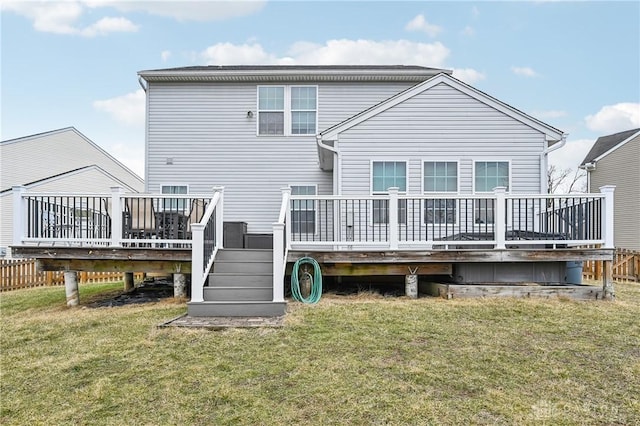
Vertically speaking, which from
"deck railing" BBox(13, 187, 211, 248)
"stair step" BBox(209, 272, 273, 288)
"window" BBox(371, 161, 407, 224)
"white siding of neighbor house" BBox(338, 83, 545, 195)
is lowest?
"stair step" BBox(209, 272, 273, 288)

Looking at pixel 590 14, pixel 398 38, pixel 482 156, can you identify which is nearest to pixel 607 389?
pixel 482 156

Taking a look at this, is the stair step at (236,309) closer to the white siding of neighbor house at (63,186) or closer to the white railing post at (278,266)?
the white railing post at (278,266)

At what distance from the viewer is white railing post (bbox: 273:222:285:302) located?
20.2 feet

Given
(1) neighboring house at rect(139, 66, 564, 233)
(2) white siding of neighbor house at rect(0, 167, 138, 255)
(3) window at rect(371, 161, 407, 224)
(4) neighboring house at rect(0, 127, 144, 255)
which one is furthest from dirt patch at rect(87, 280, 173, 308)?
(4) neighboring house at rect(0, 127, 144, 255)

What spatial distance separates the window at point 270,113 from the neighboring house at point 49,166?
9.58 metres

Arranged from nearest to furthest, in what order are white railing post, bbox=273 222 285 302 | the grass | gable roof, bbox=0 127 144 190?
the grass, white railing post, bbox=273 222 285 302, gable roof, bbox=0 127 144 190

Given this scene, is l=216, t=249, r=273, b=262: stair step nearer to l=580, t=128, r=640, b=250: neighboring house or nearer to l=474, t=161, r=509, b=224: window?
l=474, t=161, r=509, b=224: window

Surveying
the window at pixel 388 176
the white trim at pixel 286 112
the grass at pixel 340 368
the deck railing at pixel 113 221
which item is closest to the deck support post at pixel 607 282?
the grass at pixel 340 368

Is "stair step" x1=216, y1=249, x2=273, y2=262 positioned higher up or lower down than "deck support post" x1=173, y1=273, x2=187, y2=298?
higher up

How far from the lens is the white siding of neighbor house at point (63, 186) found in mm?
17547

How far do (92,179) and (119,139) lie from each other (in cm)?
787

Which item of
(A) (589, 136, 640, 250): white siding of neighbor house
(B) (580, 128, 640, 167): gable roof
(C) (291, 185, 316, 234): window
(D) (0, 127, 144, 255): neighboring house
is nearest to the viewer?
(C) (291, 185, 316, 234): window

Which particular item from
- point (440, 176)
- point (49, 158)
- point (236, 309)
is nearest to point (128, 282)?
point (236, 309)

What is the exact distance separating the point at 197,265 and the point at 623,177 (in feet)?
64.0
